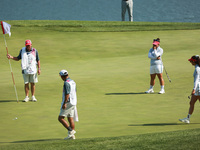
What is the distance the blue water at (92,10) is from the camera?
159 feet

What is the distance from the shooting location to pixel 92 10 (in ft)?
161

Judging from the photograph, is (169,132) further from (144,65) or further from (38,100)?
(144,65)

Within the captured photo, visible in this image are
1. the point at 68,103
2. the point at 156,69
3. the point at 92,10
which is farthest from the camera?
the point at 92,10

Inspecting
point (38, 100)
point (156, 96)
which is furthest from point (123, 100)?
point (38, 100)

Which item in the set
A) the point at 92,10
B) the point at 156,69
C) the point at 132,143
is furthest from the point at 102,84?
the point at 92,10

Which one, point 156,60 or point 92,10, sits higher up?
point 92,10

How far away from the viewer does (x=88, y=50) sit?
25.9 meters

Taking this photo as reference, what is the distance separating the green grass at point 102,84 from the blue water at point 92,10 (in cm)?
1523

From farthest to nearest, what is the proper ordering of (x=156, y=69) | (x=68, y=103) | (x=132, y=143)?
(x=156, y=69) → (x=68, y=103) → (x=132, y=143)

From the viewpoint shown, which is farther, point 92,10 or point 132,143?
point 92,10

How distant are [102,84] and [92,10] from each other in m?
31.7

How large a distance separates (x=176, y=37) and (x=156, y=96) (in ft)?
45.2

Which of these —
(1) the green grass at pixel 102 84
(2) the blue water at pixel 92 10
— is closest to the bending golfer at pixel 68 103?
(1) the green grass at pixel 102 84

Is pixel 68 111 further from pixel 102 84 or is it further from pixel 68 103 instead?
pixel 102 84
